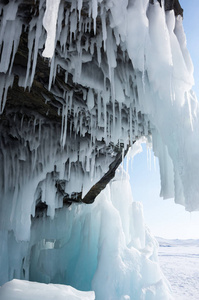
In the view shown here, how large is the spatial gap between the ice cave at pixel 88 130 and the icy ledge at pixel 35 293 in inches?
0.8

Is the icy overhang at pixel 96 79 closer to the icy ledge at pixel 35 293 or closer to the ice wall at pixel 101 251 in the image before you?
the icy ledge at pixel 35 293

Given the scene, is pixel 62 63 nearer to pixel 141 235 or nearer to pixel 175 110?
pixel 175 110

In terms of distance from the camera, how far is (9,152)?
6438mm

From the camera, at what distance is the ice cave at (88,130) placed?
118 inches

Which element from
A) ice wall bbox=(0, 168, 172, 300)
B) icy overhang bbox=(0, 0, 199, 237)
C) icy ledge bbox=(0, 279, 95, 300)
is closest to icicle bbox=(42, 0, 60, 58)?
icy overhang bbox=(0, 0, 199, 237)

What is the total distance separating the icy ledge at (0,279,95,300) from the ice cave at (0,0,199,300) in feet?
0.07

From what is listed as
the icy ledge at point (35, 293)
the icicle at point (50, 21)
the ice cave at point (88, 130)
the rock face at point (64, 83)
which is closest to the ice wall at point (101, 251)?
the ice cave at point (88, 130)

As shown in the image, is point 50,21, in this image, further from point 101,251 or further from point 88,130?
point 101,251

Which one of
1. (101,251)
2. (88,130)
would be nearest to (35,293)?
(88,130)

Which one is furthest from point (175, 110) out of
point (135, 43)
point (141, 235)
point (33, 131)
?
point (141, 235)

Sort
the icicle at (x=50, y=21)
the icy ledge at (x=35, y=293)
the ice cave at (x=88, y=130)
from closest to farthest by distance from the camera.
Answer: the icicle at (x=50, y=21), the icy ledge at (x=35, y=293), the ice cave at (x=88, y=130)

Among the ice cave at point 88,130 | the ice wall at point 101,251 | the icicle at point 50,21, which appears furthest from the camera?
the ice wall at point 101,251

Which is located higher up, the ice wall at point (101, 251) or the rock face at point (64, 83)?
the rock face at point (64, 83)

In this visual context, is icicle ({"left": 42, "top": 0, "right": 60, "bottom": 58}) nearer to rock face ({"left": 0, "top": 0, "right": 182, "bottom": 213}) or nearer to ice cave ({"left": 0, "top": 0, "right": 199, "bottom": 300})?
ice cave ({"left": 0, "top": 0, "right": 199, "bottom": 300})
